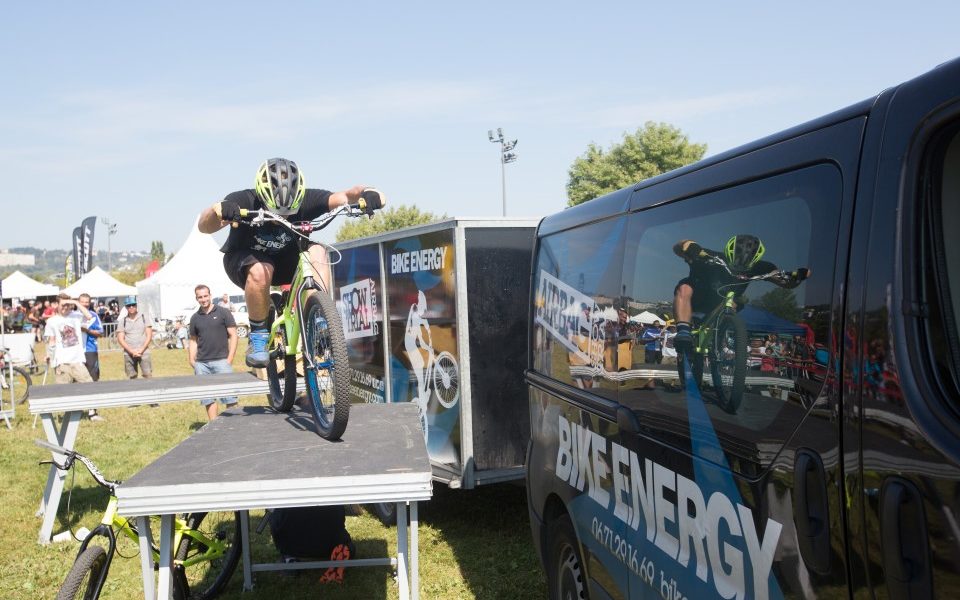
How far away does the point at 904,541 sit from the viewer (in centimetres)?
179

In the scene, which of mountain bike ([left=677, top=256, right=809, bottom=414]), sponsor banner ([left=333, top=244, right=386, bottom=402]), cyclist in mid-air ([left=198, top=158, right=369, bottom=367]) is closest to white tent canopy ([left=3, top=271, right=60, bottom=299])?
sponsor banner ([left=333, top=244, right=386, bottom=402])

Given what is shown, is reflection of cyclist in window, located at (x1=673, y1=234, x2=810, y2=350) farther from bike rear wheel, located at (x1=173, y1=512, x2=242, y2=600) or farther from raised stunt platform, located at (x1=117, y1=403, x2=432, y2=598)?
bike rear wheel, located at (x1=173, y1=512, x2=242, y2=600)

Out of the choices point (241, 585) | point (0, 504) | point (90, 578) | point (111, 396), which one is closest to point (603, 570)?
point (90, 578)

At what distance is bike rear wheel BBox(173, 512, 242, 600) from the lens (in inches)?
202

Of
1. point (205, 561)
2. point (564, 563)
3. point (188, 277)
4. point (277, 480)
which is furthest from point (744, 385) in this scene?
point (188, 277)

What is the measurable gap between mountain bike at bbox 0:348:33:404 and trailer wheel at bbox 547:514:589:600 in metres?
12.6

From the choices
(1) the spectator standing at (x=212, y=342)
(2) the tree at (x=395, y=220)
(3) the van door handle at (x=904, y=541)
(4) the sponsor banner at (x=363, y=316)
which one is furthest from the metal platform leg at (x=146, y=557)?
(2) the tree at (x=395, y=220)

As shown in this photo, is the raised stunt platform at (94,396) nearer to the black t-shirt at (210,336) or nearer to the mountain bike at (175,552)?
the mountain bike at (175,552)

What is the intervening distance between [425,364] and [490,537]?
1.56 metres

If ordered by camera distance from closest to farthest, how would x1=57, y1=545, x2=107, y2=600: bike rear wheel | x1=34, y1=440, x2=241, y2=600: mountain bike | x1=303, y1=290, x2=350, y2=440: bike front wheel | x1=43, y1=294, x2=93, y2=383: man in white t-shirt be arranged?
1. x1=57, y1=545, x2=107, y2=600: bike rear wheel
2. x1=34, y1=440, x2=241, y2=600: mountain bike
3. x1=303, y1=290, x2=350, y2=440: bike front wheel
4. x1=43, y1=294, x2=93, y2=383: man in white t-shirt

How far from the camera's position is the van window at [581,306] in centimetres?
362

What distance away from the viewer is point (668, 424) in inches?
116

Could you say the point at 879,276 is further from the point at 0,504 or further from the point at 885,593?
the point at 0,504

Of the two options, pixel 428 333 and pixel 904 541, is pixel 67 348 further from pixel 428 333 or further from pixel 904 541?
pixel 904 541
